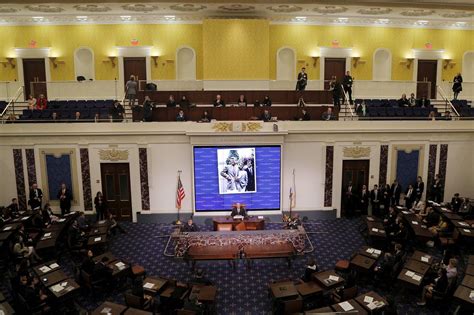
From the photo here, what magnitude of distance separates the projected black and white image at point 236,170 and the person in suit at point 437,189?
290 inches

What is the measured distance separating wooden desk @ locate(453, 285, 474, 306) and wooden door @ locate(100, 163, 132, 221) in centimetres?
1177

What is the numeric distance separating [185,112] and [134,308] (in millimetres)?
9345

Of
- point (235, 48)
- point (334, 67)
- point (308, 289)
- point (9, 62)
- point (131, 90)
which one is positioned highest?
point (235, 48)

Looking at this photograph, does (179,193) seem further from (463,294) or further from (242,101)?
(463,294)

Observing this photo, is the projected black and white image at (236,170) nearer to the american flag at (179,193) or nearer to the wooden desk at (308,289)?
the american flag at (179,193)

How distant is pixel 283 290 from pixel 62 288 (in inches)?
211

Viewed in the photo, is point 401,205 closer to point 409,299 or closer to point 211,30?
point 409,299

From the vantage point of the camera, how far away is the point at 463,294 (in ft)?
30.8

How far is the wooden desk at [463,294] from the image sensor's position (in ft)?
30.0

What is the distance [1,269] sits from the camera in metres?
12.3

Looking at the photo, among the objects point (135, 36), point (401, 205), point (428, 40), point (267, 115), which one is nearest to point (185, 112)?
point (267, 115)

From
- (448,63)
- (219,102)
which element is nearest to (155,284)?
(219,102)

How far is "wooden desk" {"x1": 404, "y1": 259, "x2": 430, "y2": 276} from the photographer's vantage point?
10.6 m

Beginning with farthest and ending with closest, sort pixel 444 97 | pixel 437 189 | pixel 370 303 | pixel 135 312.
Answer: pixel 444 97
pixel 437 189
pixel 370 303
pixel 135 312
